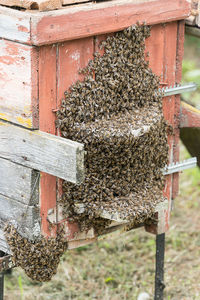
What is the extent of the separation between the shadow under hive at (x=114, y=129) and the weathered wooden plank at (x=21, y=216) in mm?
303

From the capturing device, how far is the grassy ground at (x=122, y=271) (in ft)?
21.0

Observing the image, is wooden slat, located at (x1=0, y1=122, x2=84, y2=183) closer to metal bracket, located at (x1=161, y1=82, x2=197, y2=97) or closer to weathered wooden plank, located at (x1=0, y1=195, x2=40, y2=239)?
weathered wooden plank, located at (x1=0, y1=195, x2=40, y2=239)

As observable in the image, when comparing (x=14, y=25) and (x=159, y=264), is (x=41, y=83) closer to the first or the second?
(x=14, y=25)

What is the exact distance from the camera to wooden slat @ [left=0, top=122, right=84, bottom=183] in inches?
141

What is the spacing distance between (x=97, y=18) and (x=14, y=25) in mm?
619

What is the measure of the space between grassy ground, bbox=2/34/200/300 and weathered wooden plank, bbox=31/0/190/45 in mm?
2604

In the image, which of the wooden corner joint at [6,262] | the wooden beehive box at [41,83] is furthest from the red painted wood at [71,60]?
the wooden corner joint at [6,262]

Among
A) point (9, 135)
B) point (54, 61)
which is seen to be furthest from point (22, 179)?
point (54, 61)

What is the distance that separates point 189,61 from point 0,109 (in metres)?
9.53

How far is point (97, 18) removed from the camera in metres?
3.88

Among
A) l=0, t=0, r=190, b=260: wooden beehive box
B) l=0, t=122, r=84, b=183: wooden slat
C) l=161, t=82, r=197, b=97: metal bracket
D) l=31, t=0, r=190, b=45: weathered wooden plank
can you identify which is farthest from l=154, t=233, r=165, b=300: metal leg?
l=31, t=0, r=190, b=45: weathered wooden plank

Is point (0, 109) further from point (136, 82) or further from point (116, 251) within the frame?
point (116, 251)

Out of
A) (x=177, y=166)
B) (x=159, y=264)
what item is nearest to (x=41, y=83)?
(x=177, y=166)

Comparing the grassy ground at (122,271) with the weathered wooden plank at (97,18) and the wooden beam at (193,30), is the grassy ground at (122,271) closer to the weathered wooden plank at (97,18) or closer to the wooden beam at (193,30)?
the wooden beam at (193,30)
